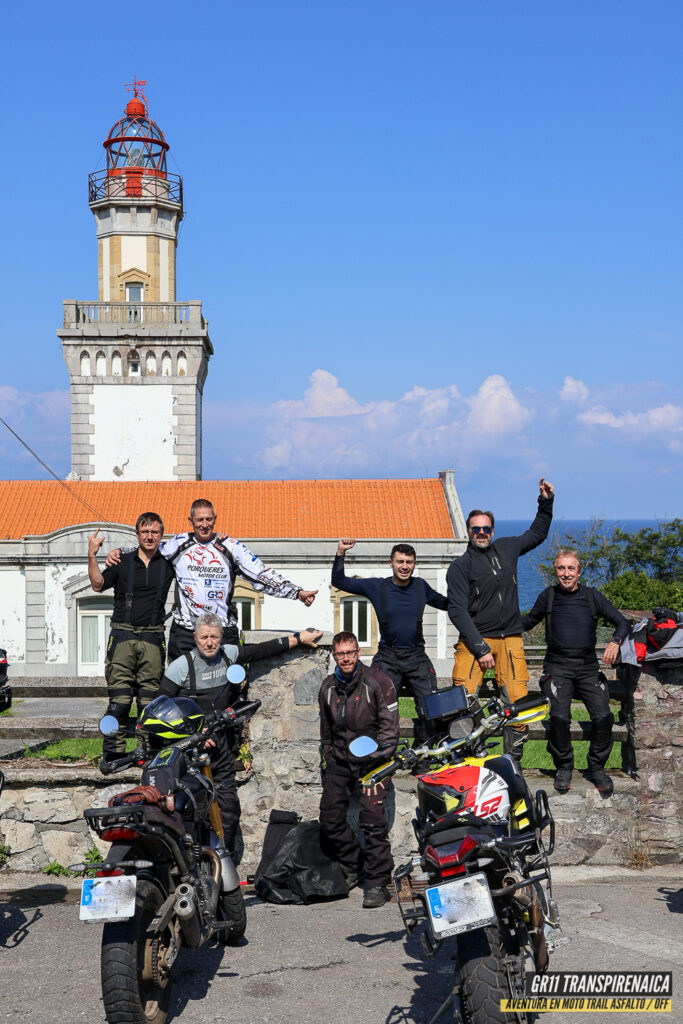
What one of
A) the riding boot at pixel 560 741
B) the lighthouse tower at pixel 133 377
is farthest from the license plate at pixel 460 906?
the lighthouse tower at pixel 133 377

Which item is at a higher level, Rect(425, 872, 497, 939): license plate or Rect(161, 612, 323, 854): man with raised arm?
Rect(161, 612, 323, 854): man with raised arm

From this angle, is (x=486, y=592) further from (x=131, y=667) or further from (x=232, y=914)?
(x=232, y=914)

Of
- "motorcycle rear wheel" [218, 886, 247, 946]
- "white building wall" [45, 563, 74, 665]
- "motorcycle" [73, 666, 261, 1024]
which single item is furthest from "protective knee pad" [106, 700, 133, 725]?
"white building wall" [45, 563, 74, 665]

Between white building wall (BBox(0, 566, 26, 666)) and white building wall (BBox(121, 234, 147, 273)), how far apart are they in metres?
16.3

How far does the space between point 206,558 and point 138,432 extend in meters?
33.4

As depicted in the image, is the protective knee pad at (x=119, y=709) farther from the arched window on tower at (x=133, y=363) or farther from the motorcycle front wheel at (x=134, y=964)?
the arched window on tower at (x=133, y=363)

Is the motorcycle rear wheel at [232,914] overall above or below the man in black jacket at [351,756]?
below

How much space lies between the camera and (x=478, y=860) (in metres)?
4.05

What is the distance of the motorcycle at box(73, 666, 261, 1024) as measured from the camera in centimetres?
420

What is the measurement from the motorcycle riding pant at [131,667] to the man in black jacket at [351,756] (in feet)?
4.21

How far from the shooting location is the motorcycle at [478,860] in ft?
12.8

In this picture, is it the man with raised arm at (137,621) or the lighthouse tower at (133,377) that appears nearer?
the man with raised arm at (137,621)

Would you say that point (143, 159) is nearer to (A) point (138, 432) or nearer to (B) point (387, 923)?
(A) point (138, 432)

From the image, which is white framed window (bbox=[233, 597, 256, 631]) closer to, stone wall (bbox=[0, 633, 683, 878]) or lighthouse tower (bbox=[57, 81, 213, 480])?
lighthouse tower (bbox=[57, 81, 213, 480])
